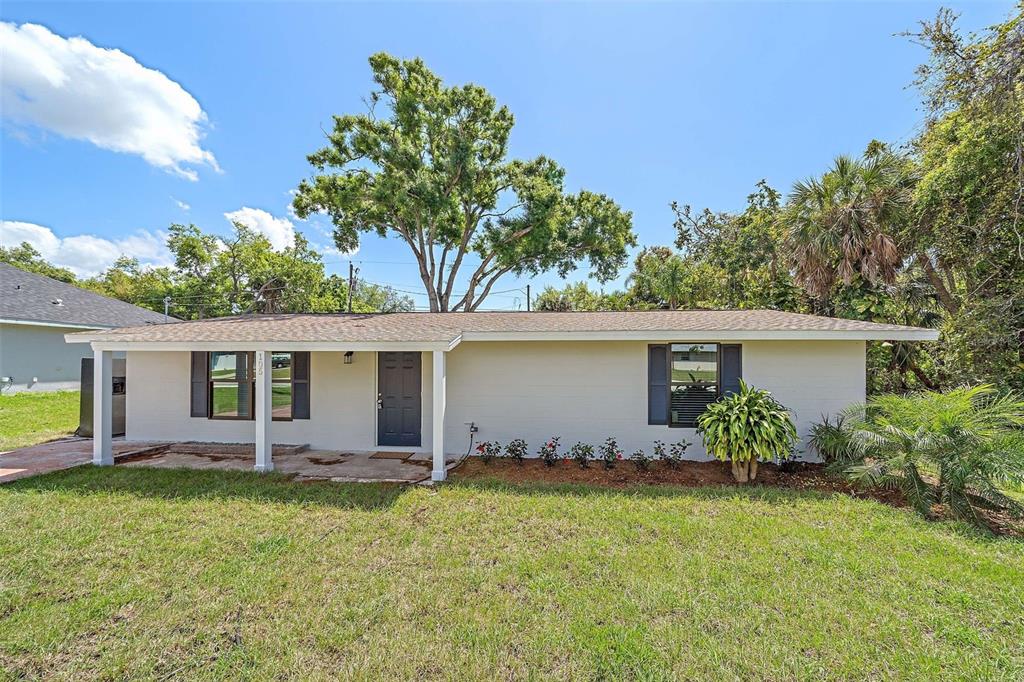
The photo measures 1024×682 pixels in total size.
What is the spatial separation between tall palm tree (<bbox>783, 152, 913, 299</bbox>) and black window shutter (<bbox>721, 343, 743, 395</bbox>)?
534 cm

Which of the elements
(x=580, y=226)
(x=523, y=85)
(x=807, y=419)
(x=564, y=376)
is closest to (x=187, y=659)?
(x=564, y=376)

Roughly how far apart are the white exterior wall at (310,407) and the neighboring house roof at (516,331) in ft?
2.73

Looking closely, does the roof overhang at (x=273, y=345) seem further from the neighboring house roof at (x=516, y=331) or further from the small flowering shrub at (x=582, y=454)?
the small flowering shrub at (x=582, y=454)

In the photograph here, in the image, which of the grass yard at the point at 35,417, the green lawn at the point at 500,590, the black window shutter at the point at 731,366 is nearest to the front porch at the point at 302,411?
the green lawn at the point at 500,590

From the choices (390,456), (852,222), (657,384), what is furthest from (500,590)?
(852,222)

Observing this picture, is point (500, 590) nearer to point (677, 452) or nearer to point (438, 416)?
point (438, 416)

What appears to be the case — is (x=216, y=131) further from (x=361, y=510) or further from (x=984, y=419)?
(x=984, y=419)

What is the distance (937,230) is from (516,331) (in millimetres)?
9281

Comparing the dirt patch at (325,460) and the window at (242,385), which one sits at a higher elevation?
the window at (242,385)

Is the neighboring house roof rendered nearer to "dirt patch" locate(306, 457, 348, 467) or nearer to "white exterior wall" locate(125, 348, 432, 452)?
"white exterior wall" locate(125, 348, 432, 452)

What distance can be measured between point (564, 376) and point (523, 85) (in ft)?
38.3

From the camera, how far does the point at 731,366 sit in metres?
6.93

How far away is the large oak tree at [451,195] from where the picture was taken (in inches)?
610

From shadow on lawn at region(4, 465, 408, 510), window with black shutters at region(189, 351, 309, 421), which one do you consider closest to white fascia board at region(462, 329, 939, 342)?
shadow on lawn at region(4, 465, 408, 510)
